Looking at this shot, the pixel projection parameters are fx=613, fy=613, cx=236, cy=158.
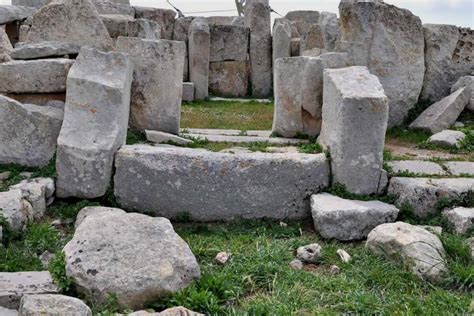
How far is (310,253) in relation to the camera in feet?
15.4

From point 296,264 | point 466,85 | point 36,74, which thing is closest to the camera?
point 296,264

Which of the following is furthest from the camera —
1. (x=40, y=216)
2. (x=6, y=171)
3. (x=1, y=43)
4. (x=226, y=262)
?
(x=1, y=43)

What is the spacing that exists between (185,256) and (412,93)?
15.9ft

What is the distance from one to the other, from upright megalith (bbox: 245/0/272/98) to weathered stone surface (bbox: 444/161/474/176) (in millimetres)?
7892

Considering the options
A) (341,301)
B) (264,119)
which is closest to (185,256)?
(341,301)

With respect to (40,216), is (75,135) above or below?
above

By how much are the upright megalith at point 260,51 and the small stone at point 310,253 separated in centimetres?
933

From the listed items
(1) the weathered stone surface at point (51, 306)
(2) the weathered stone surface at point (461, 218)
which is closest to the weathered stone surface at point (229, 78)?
(2) the weathered stone surface at point (461, 218)

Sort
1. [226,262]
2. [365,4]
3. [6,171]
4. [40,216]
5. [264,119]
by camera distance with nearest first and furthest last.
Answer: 1. [226,262]
2. [40,216]
3. [6,171]
4. [365,4]
5. [264,119]

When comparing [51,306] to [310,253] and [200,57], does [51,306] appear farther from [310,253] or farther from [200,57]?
[200,57]

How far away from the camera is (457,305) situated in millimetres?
3791

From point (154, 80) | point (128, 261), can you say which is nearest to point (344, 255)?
point (128, 261)

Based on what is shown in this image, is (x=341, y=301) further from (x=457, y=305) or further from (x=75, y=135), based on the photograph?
(x=75, y=135)

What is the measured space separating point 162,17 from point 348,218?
10.7m
